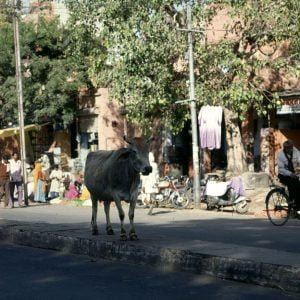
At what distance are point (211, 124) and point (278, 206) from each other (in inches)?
299

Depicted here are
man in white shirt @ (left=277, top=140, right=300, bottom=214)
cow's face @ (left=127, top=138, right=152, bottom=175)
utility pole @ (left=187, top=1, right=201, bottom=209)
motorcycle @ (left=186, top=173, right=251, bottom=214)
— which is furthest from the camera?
utility pole @ (left=187, top=1, right=201, bottom=209)

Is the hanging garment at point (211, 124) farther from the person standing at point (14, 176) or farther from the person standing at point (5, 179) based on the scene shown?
the person standing at point (5, 179)

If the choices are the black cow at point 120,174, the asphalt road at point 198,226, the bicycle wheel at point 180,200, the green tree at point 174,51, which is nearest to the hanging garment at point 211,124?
the green tree at point 174,51

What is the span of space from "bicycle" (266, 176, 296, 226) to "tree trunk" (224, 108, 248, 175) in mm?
7975

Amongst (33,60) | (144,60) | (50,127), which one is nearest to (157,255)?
(144,60)

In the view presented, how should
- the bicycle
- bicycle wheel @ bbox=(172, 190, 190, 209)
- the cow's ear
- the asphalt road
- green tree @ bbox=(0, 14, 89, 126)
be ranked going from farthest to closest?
green tree @ bbox=(0, 14, 89, 126)
bicycle wheel @ bbox=(172, 190, 190, 209)
the bicycle
the asphalt road
the cow's ear

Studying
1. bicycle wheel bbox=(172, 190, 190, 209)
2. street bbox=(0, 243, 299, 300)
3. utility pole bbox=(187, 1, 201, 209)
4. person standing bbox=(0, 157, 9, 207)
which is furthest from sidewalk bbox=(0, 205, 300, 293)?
person standing bbox=(0, 157, 9, 207)

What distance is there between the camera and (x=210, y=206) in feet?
67.9

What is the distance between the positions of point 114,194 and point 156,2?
1063cm

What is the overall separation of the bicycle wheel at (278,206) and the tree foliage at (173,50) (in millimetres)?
5780

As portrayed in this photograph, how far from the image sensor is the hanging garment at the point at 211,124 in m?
22.9

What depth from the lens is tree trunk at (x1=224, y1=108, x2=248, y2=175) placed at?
2402 cm

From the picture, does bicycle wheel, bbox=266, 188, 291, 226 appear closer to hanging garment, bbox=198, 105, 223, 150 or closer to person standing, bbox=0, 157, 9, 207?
hanging garment, bbox=198, 105, 223, 150

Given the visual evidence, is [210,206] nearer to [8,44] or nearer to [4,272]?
[4,272]
